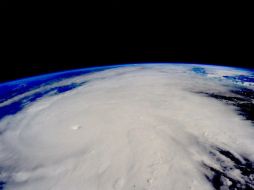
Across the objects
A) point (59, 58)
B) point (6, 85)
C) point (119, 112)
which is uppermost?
point (59, 58)

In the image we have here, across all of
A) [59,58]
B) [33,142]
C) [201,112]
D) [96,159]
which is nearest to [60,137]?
[33,142]

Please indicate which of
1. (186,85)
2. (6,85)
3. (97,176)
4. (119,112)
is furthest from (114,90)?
(6,85)

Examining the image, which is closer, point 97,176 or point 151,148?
point 97,176

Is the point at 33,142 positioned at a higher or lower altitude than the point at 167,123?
lower

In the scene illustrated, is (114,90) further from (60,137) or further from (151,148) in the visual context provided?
(151,148)

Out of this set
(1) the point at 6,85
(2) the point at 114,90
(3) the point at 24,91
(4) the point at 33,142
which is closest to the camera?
(4) the point at 33,142

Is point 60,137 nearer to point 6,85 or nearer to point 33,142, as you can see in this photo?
point 33,142

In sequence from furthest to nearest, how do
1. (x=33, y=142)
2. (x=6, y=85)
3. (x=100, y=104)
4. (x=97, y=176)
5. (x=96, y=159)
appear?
(x=6, y=85) < (x=100, y=104) < (x=33, y=142) < (x=96, y=159) < (x=97, y=176)
